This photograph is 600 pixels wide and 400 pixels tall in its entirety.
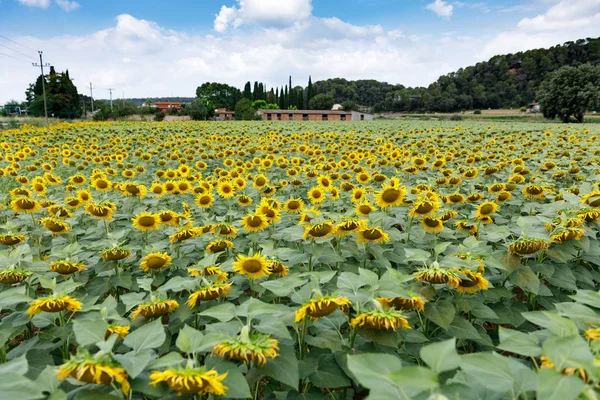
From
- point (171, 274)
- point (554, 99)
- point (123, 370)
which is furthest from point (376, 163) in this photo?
point (554, 99)

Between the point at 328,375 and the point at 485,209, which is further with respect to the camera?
the point at 485,209

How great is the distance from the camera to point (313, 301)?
4.70 ft

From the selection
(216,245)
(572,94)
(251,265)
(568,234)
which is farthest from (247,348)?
(572,94)

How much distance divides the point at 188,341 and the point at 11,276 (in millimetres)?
1313

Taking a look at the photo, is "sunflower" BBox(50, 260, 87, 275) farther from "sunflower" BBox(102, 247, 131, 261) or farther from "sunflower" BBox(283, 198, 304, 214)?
"sunflower" BBox(283, 198, 304, 214)

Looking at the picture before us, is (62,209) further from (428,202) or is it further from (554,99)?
(554,99)

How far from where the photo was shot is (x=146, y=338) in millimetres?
1368

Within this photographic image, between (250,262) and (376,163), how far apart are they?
17.1 feet

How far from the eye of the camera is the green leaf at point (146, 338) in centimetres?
132

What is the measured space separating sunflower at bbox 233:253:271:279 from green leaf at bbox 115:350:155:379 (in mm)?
817

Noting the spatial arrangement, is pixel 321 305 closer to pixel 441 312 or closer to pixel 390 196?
pixel 441 312

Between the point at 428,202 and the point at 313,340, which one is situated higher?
the point at 428,202

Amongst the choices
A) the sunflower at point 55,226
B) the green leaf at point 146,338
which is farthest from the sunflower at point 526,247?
the sunflower at point 55,226

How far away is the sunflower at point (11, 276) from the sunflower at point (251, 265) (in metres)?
1.12
